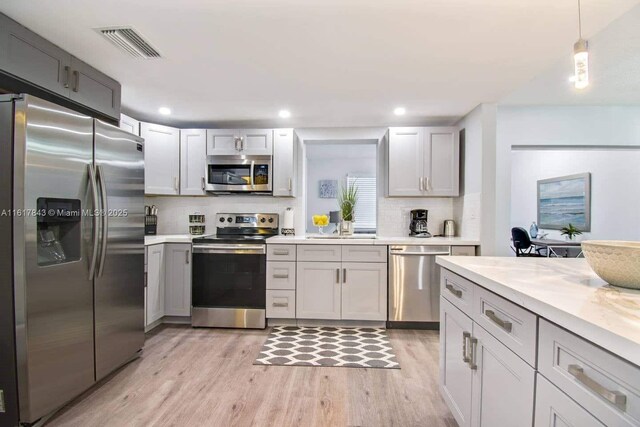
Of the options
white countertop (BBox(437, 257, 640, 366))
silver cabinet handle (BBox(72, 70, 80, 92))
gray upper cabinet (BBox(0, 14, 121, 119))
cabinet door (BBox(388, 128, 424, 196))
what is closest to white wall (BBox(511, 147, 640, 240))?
cabinet door (BBox(388, 128, 424, 196))

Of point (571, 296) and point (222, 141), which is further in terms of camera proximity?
point (222, 141)

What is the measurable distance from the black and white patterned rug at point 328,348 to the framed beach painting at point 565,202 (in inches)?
173

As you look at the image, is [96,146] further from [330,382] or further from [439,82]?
[439,82]

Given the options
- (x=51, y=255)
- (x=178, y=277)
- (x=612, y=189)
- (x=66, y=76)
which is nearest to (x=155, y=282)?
(x=178, y=277)

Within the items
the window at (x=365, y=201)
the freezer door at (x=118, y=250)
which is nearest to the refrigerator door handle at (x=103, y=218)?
the freezer door at (x=118, y=250)

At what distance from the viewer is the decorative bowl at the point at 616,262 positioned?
104 cm

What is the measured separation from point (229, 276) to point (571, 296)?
2890 mm

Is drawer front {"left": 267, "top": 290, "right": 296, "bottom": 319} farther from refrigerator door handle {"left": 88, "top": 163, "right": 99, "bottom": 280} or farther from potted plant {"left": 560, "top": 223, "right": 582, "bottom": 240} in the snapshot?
potted plant {"left": 560, "top": 223, "right": 582, "bottom": 240}

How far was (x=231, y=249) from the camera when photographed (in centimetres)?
331

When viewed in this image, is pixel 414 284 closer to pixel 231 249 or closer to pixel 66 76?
pixel 231 249

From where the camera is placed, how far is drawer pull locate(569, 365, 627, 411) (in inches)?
26.8

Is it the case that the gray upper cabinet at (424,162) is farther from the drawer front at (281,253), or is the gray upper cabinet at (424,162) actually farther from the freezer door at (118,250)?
the freezer door at (118,250)

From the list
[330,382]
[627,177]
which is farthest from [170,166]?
[627,177]

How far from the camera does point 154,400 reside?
2.03 metres
